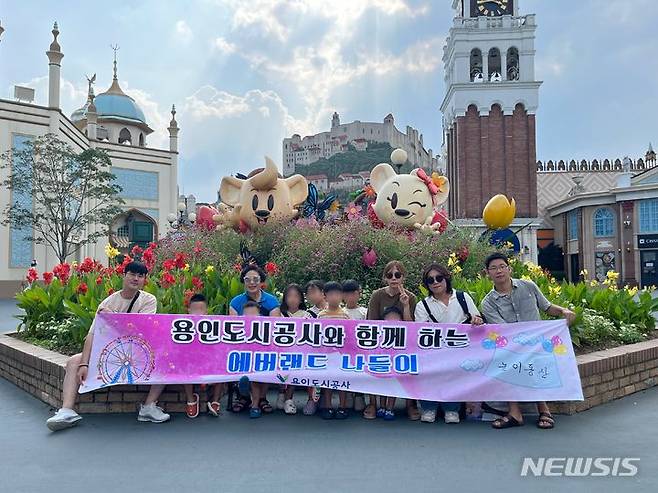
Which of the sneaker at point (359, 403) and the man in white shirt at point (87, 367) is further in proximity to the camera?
the sneaker at point (359, 403)

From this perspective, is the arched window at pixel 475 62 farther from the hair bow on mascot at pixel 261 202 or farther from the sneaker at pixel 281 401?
the sneaker at pixel 281 401

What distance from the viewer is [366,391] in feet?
16.8

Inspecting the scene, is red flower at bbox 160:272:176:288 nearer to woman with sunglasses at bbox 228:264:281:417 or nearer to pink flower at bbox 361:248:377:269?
woman with sunglasses at bbox 228:264:281:417

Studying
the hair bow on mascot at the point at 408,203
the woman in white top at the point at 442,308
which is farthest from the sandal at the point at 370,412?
the hair bow on mascot at the point at 408,203

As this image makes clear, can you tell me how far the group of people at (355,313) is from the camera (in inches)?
198

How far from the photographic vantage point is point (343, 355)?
5207 millimetres

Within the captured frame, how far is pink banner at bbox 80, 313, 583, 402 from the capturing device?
5.06m

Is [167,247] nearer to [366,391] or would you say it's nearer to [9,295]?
[366,391]

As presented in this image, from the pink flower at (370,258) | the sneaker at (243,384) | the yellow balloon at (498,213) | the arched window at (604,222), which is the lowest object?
the sneaker at (243,384)

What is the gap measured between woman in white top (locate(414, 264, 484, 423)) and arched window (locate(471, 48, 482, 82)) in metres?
39.7

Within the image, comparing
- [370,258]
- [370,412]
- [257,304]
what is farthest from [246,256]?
[370,412]

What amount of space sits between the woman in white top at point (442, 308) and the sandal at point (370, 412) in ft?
1.33

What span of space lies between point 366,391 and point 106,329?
92.1 inches

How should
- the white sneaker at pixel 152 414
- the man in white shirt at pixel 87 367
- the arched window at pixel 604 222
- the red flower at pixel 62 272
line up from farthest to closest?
the arched window at pixel 604 222, the red flower at pixel 62 272, the white sneaker at pixel 152 414, the man in white shirt at pixel 87 367
